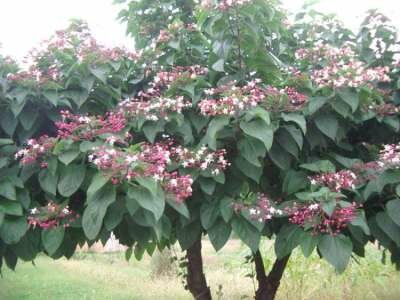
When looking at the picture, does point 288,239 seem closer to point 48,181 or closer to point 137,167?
point 137,167

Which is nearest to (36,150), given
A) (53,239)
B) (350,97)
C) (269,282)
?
(53,239)

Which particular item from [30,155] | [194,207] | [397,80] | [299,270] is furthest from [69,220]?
[299,270]

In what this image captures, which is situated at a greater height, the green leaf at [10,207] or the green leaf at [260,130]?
the green leaf at [260,130]

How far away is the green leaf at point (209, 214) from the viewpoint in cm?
213

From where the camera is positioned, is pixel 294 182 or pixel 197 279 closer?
pixel 294 182

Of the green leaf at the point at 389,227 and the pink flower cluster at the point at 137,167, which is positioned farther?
the green leaf at the point at 389,227

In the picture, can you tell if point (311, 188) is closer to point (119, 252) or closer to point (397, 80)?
point (397, 80)

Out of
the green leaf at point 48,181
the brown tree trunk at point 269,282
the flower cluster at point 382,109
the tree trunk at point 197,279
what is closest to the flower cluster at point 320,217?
the flower cluster at point 382,109

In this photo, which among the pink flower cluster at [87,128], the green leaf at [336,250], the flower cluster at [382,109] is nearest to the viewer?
the green leaf at [336,250]

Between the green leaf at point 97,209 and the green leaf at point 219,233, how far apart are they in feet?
1.79

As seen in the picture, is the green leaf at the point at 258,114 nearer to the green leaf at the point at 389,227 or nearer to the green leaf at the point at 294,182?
the green leaf at the point at 294,182

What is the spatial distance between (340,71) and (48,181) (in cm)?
129

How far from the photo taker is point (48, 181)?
2066 millimetres

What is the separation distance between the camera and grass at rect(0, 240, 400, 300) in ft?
18.9
